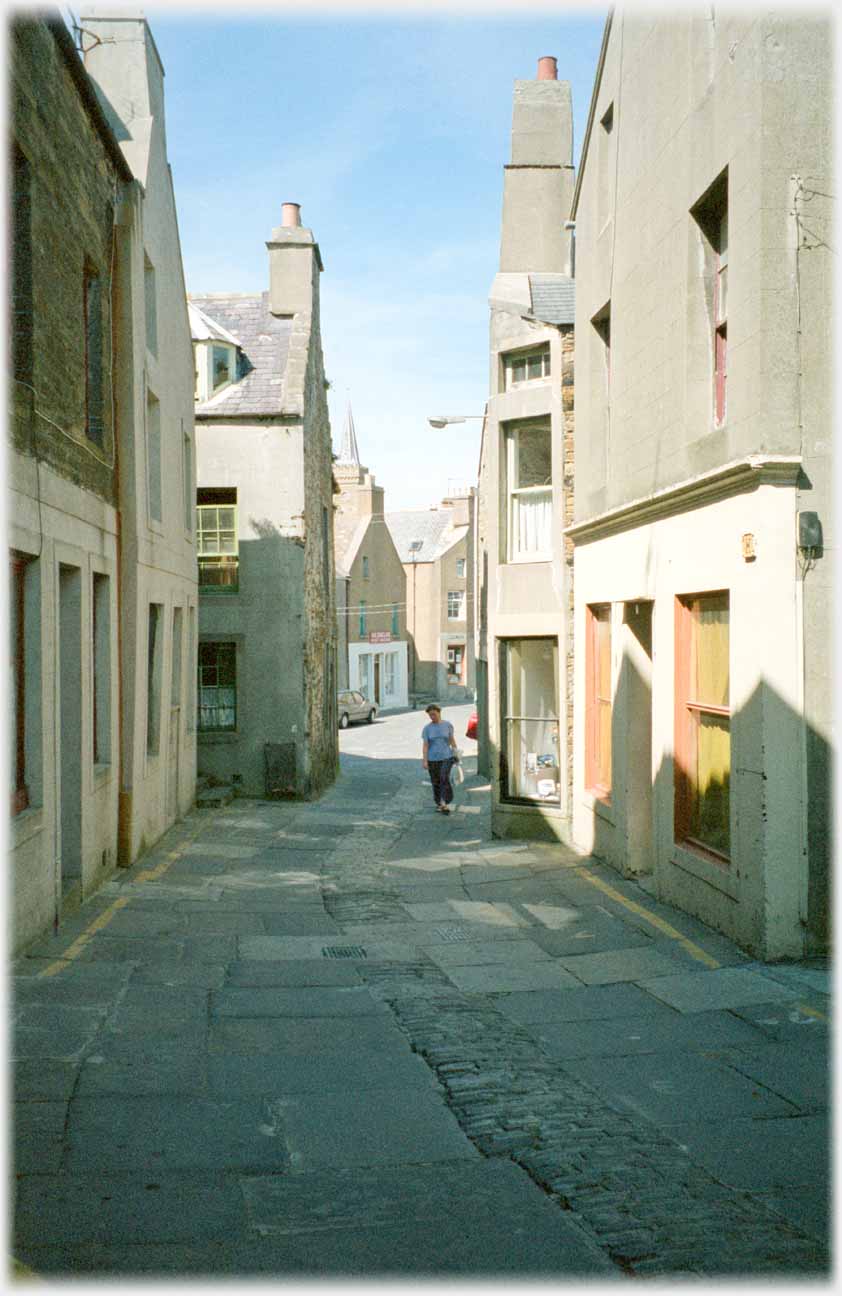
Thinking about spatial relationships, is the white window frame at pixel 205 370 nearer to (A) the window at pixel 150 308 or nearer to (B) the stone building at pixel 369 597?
(A) the window at pixel 150 308

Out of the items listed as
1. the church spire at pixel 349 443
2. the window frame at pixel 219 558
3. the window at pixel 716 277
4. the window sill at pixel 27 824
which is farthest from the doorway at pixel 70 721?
the church spire at pixel 349 443

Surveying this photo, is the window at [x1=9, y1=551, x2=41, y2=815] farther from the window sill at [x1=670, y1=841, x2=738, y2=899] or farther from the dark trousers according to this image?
the dark trousers

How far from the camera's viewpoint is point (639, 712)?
13391 millimetres

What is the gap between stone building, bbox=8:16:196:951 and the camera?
9.95 metres

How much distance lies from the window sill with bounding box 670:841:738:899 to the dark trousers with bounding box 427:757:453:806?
9.91m

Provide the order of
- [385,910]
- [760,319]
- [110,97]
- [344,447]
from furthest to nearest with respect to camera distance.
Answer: [344,447] → [110,97] → [385,910] → [760,319]

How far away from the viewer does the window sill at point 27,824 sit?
30.8ft

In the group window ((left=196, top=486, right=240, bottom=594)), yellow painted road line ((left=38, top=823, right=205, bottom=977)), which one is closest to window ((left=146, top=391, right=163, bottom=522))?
yellow painted road line ((left=38, top=823, right=205, bottom=977))

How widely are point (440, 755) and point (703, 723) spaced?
10351 millimetres

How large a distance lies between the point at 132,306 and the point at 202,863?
6943 mm

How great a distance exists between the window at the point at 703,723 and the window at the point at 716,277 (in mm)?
1832

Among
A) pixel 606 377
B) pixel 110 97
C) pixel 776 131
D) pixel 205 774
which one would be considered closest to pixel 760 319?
pixel 776 131

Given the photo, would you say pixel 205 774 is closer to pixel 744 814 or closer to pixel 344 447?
pixel 744 814

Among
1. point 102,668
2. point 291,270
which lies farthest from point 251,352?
point 102,668
